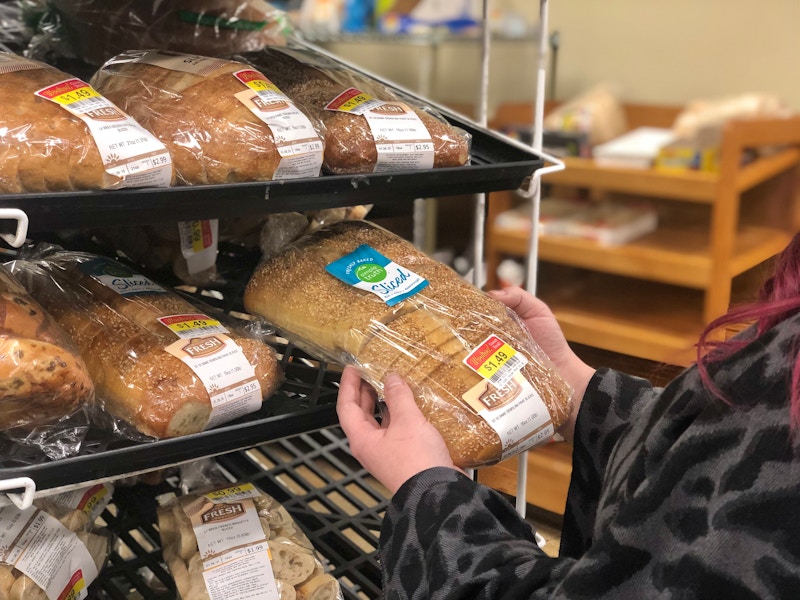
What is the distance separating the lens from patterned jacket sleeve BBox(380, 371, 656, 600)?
76cm

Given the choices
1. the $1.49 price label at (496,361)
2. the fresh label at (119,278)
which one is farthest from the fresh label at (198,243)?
the $1.49 price label at (496,361)

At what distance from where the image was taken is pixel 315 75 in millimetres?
1133

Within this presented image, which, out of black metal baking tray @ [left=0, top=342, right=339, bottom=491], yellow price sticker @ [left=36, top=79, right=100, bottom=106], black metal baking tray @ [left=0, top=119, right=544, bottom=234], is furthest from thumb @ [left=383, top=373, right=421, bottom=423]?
yellow price sticker @ [left=36, top=79, right=100, bottom=106]

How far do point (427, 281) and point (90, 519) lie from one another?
1.78 feet

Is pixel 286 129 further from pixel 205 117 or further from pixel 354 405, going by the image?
pixel 354 405

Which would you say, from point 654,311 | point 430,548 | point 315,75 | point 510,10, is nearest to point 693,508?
point 430,548

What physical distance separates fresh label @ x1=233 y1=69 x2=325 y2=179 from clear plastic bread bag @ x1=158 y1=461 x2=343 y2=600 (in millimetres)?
468

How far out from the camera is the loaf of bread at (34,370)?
0.80 meters

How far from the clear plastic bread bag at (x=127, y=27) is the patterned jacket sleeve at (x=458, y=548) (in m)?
0.86

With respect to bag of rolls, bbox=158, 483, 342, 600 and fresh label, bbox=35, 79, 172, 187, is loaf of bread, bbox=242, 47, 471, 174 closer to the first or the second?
fresh label, bbox=35, 79, 172, 187

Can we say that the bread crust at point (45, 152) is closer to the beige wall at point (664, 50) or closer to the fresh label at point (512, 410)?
the fresh label at point (512, 410)

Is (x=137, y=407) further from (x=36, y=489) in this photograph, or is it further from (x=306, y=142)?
(x=306, y=142)

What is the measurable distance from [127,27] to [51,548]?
2.64 feet

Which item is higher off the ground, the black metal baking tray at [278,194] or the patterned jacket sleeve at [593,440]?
the black metal baking tray at [278,194]
